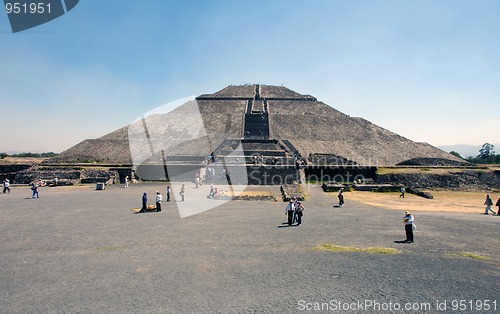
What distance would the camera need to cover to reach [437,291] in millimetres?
5734

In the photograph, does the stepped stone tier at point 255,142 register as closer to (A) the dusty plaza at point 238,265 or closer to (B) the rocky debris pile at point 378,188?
(B) the rocky debris pile at point 378,188

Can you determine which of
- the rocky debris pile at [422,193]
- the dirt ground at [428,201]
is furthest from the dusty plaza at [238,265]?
the rocky debris pile at [422,193]

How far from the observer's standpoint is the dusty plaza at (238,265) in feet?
17.4

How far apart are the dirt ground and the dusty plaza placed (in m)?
3.85

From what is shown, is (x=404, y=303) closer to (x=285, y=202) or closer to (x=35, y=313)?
(x=35, y=313)

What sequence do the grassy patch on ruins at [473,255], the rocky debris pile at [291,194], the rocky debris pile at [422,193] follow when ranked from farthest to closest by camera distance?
the rocky debris pile at [422,193], the rocky debris pile at [291,194], the grassy patch on ruins at [473,255]

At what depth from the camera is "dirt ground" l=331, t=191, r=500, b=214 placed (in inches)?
618

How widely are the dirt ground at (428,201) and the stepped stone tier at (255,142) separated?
646cm

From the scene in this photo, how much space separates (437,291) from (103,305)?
607 cm

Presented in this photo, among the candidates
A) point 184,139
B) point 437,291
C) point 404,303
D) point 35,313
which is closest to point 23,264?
point 35,313

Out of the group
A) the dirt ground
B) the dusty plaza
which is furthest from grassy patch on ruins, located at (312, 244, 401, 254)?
the dirt ground

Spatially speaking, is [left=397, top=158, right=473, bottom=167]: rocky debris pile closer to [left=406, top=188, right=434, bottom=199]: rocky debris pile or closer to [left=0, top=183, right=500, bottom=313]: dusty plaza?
[left=406, top=188, right=434, bottom=199]: rocky debris pile

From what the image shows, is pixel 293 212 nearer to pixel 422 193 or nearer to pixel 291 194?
pixel 291 194

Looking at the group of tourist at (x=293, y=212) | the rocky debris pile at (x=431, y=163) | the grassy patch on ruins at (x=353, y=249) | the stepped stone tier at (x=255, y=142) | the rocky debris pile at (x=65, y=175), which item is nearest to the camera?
the grassy patch on ruins at (x=353, y=249)
